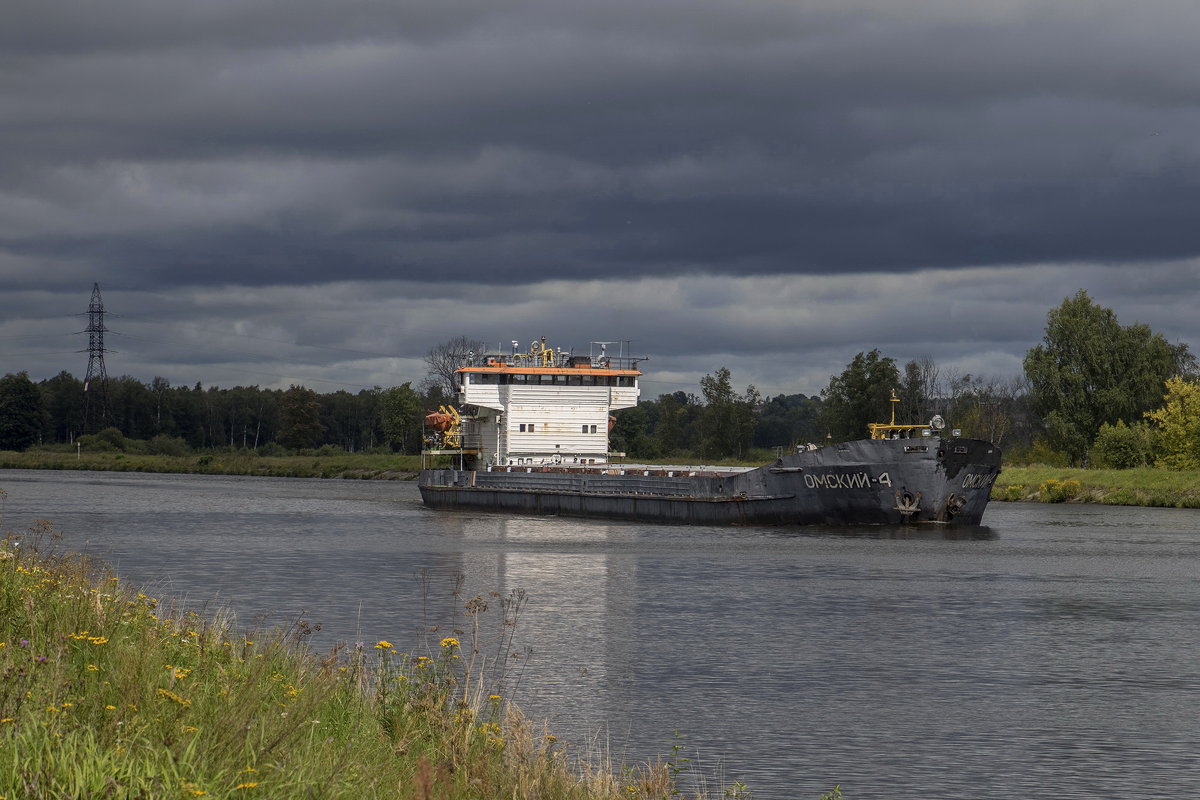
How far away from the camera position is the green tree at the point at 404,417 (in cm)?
15762

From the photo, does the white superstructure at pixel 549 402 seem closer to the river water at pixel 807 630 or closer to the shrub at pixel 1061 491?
the river water at pixel 807 630

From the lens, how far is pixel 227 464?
14312 centimetres

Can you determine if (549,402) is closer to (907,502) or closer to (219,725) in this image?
(907,502)

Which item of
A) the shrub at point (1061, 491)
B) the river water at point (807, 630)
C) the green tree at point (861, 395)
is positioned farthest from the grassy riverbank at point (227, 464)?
the river water at point (807, 630)

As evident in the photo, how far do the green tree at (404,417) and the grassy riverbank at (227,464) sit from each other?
10809 millimetres

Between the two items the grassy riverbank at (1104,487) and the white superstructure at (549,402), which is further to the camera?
the grassy riverbank at (1104,487)

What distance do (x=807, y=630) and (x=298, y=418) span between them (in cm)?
15539

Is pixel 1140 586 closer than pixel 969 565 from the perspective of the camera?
Yes

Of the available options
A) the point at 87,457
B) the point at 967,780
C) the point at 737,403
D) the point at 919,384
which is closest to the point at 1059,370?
the point at 919,384

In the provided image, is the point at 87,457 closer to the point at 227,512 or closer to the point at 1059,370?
the point at 227,512

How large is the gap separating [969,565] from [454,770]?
93.9 ft

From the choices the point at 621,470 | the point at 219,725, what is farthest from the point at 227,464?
the point at 219,725

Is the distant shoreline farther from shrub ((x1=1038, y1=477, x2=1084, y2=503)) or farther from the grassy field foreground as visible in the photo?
the grassy field foreground

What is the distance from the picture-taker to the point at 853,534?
45.9m
